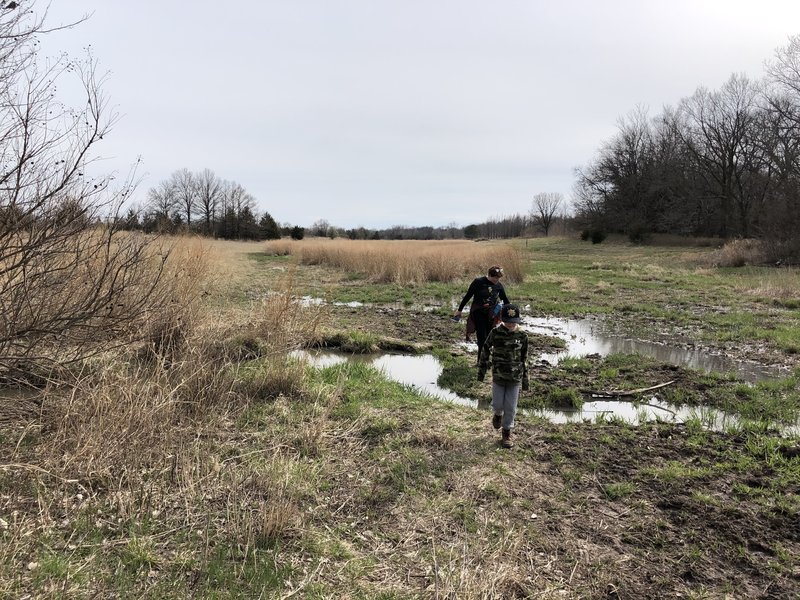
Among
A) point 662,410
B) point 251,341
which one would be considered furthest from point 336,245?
point 662,410

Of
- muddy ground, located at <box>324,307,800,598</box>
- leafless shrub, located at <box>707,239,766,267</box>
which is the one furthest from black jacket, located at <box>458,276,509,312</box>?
leafless shrub, located at <box>707,239,766,267</box>

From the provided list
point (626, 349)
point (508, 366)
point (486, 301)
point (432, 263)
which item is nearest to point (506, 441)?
point (508, 366)

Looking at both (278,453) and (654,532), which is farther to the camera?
(278,453)

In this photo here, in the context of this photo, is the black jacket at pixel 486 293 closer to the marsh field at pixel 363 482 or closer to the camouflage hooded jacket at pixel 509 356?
the marsh field at pixel 363 482

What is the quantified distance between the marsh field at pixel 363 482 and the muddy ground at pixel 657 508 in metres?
0.02

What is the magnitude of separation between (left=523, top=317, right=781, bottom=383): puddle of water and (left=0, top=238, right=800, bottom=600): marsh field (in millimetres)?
534

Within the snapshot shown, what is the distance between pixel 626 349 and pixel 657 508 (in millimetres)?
6205

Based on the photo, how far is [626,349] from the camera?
9406 mm

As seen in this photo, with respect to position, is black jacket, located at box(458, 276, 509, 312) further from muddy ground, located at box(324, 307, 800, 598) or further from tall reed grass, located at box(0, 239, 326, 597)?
tall reed grass, located at box(0, 239, 326, 597)

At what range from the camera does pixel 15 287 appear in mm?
3869

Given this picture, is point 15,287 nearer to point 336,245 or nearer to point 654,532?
point 654,532

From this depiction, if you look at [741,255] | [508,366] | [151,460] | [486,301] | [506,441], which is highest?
[741,255]

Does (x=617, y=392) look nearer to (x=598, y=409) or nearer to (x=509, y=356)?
(x=598, y=409)

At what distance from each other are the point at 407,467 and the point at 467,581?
5.31ft
